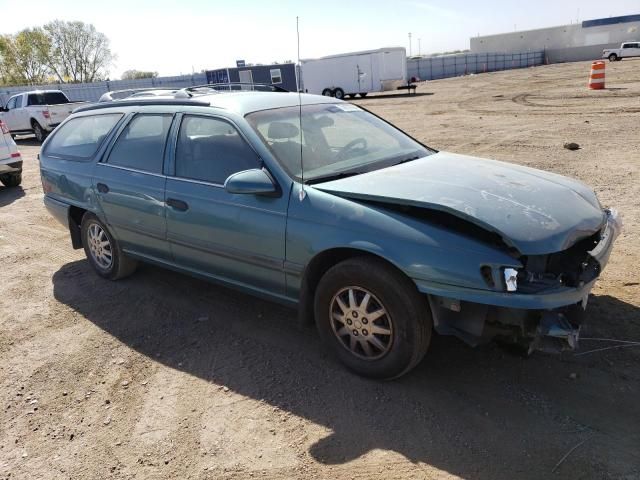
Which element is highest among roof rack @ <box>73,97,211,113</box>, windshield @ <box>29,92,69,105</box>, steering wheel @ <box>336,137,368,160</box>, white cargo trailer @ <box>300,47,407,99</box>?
white cargo trailer @ <box>300,47,407,99</box>

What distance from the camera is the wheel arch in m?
3.16

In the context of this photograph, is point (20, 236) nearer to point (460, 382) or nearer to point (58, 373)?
point (58, 373)

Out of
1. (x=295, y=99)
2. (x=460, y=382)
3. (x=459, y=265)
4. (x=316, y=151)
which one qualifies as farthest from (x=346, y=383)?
(x=295, y=99)

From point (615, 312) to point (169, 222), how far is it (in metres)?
3.48

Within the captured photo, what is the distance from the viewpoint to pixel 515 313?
8.95ft

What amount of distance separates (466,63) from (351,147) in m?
55.4

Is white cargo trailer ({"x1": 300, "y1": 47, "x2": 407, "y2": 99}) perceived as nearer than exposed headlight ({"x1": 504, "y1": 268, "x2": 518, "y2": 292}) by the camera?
No

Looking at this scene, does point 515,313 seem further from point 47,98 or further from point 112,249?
point 47,98

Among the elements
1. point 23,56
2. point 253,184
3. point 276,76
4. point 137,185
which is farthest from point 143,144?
point 23,56

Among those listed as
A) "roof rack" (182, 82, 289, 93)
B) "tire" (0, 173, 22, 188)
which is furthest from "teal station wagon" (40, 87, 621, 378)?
"tire" (0, 173, 22, 188)

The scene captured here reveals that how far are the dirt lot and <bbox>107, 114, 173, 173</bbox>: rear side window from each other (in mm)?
1231

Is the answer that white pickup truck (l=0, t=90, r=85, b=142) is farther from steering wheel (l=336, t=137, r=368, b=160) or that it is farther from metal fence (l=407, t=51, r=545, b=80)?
metal fence (l=407, t=51, r=545, b=80)

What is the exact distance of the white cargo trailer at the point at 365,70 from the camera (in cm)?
2981

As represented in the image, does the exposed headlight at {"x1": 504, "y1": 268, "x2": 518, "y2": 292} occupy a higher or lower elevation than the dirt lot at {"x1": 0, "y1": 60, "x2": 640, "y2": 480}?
higher
